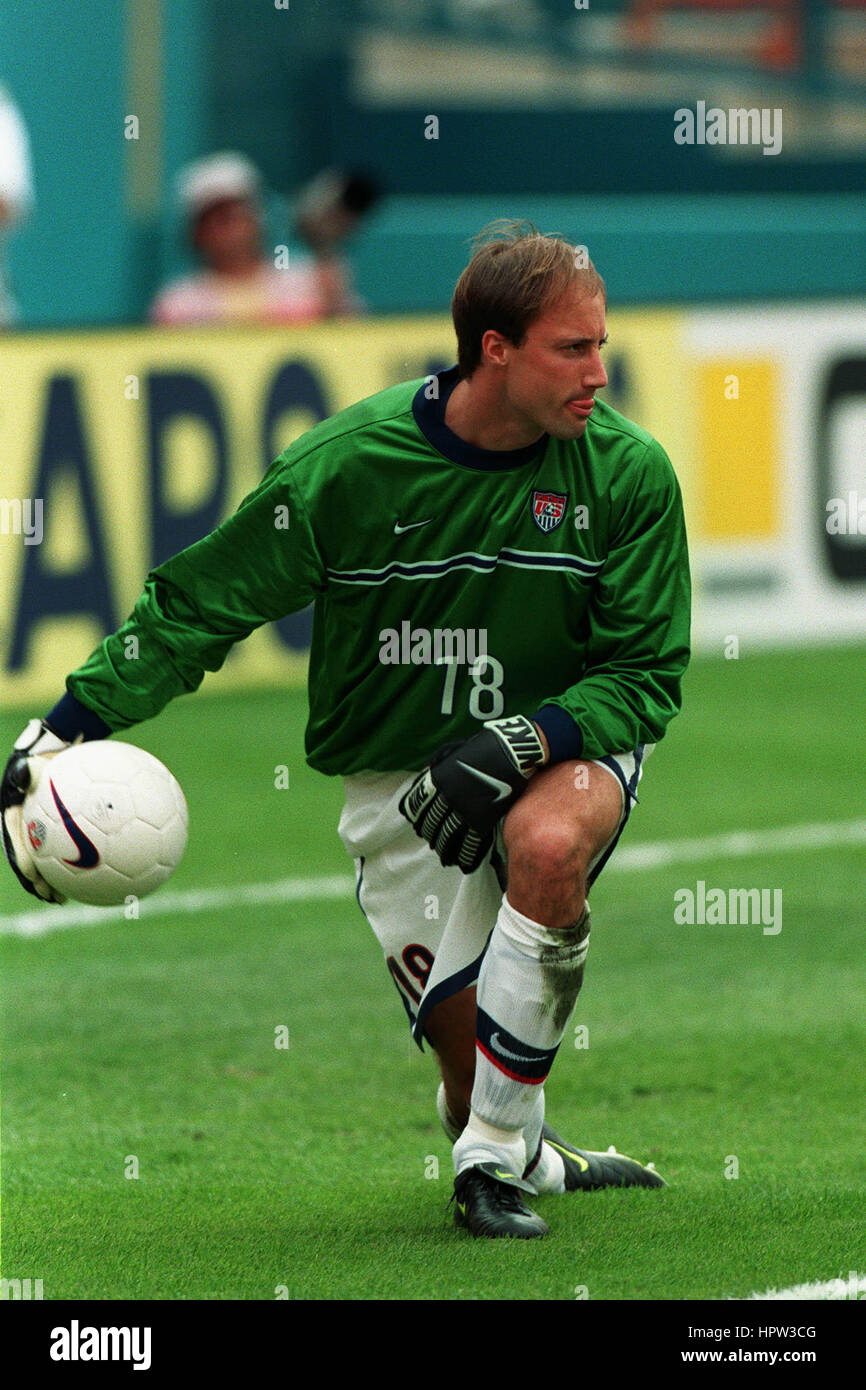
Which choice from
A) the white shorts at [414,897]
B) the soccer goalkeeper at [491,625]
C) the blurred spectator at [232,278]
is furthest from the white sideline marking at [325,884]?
the blurred spectator at [232,278]

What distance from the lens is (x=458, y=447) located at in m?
4.64

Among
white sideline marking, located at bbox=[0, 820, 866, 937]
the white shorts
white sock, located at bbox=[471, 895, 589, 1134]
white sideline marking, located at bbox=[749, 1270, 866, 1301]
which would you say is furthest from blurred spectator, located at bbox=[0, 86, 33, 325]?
white sideline marking, located at bbox=[749, 1270, 866, 1301]

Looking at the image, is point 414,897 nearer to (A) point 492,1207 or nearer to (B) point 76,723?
(A) point 492,1207

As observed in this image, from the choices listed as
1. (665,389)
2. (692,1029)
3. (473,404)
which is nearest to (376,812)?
(473,404)

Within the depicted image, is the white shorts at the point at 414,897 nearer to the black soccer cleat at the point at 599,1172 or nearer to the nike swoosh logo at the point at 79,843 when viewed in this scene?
the black soccer cleat at the point at 599,1172

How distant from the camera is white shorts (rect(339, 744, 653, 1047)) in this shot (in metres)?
4.80

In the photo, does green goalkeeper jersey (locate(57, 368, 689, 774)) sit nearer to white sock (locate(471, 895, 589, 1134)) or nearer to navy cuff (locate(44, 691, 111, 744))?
navy cuff (locate(44, 691, 111, 744))

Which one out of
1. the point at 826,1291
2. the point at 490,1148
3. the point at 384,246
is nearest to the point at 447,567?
the point at 490,1148

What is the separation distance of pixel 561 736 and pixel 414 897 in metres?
0.57

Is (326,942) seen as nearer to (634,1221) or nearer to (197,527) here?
(634,1221)

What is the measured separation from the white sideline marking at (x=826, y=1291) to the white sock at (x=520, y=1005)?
0.60 meters

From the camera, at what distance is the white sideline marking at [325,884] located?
7777 millimetres

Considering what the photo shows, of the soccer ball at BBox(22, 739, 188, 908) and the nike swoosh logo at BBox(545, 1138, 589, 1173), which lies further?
the nike swoosh logo at BBox(545, 1138, 589, 1173)
